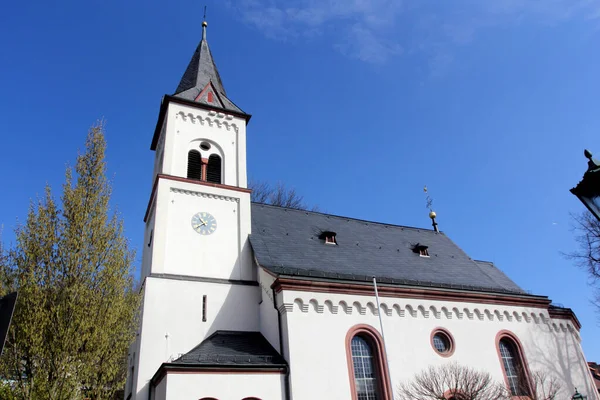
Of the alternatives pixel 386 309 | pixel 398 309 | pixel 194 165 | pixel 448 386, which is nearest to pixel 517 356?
pixel 448 386

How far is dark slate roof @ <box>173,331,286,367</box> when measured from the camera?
12579 millimetres

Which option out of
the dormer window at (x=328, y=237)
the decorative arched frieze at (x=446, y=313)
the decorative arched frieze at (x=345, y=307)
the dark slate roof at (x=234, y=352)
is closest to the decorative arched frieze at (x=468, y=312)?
the decorative arched frieze at (x=446, y=313)

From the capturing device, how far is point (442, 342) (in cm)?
1605

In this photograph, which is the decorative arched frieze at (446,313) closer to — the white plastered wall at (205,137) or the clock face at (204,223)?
the clock face at (204,223)

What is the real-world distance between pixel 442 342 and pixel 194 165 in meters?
12.3

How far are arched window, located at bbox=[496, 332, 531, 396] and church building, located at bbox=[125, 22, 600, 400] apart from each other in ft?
0.17

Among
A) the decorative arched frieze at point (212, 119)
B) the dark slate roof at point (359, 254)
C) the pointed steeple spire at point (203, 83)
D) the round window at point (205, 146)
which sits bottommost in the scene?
the dark slate roof at point (359, 254)

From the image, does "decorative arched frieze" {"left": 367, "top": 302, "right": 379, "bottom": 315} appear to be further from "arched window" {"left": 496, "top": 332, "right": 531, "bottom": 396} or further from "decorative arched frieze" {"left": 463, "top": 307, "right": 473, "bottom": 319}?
"arched window" {"left": 496, "top": 332, "right": 531, "bottom": 396}

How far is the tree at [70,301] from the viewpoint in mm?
10672

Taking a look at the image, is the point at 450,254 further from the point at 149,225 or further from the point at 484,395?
the point at 149,225

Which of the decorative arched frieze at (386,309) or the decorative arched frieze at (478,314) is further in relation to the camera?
the decorative arched frieze at (478,314)

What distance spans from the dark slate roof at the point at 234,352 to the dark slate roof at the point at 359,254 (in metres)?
2.46

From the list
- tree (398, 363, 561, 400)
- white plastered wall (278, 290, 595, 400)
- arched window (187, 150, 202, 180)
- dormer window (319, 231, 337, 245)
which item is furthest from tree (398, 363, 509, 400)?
arched window (187, 150, 202, 180)

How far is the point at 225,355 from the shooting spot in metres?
13.0
